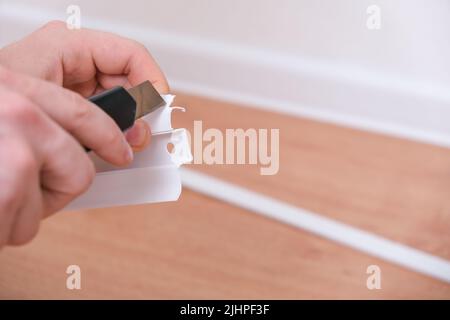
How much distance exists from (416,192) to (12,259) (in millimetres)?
610

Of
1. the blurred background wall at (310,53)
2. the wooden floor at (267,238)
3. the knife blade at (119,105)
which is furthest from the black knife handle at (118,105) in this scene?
the blurred background wall at (310,53)

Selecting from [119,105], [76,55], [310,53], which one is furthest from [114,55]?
[310,53]

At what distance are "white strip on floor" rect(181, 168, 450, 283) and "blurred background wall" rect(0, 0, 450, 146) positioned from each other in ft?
0.85

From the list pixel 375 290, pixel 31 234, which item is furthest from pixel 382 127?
pixel 31 234

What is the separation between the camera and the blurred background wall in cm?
102

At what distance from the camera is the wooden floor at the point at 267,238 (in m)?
0.81

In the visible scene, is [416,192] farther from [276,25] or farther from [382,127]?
[276,25]

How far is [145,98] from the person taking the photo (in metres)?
0.47

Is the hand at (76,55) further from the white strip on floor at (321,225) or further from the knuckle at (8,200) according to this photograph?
the white strip on floor at (321,225)

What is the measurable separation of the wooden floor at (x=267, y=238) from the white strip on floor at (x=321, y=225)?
1 cm

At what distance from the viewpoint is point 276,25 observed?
3.59 ft

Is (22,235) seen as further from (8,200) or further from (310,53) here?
(310,53)

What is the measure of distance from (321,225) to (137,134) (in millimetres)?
486

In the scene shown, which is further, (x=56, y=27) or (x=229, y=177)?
(x=229, y=177)
